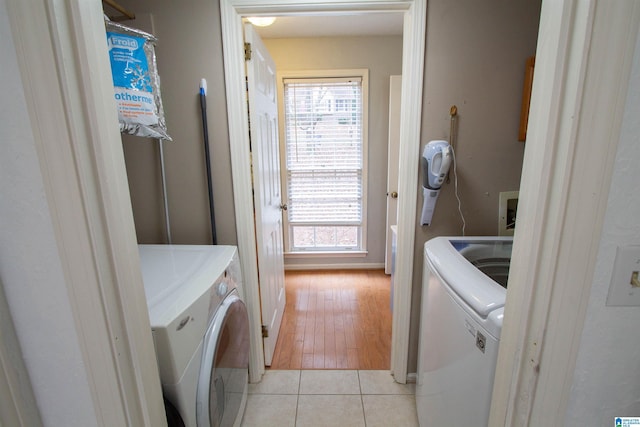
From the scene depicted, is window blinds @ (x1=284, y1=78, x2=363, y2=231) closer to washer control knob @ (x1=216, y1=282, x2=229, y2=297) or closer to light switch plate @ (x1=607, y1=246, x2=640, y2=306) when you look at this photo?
washer control knob @ (x1=216, y1=282, x2=229, y2=297)

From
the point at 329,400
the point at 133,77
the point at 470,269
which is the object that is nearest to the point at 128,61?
the point at 133,77

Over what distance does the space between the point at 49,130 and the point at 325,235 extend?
2.86 meters

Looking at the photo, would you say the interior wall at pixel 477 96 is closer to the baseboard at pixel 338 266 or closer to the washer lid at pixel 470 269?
the washer lid at pixel 470 269

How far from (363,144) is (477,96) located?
1567mm

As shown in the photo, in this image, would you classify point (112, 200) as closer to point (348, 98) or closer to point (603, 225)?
point (603, 225)

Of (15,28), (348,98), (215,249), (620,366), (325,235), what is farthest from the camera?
(325,235)

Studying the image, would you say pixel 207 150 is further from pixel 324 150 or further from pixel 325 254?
pixel 325 254

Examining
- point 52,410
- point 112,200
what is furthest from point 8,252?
point 52,410

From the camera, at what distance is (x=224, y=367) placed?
1069 mm

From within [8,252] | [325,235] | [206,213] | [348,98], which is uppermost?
[348,98]

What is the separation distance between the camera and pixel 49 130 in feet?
1.30

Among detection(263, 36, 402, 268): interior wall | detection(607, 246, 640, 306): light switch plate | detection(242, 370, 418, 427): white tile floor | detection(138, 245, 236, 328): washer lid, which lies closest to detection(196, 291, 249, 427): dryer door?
detection(138, 245, 236, 328): washer lid

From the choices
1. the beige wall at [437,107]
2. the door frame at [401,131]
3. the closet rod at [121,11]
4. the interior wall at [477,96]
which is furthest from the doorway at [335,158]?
the closet rod at [121,11]

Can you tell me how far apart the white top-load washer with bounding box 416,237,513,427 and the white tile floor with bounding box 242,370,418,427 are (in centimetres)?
21
